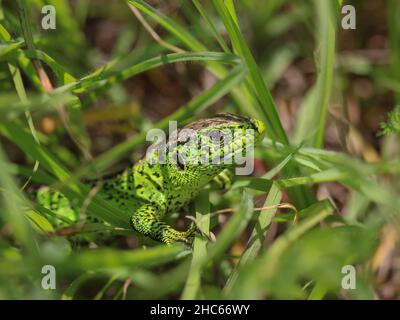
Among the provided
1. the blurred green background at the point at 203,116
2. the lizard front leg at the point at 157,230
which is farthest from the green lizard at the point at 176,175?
the blurred green background at the point at 203,116

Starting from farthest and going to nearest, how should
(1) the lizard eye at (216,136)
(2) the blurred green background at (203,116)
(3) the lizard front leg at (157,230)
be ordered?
(1) the lizard eye at (216,136) < (3) the lizard front leg at (157,230) < (2) the blurred green background at (203,116)

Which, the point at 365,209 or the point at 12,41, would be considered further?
the point at 365,209

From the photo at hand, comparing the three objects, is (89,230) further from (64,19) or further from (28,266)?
(64,19)

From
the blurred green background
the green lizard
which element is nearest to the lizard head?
the green lizard

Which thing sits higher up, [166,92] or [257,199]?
[166,92]

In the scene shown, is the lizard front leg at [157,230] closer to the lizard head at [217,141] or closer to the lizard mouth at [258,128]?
the lizard head at [217,141]

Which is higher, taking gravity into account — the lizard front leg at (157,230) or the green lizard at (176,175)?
the green lizard at (176,175)

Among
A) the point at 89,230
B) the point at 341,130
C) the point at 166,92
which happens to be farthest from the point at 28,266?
the point at 166,92

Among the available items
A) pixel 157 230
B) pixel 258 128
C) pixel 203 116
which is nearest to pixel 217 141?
pixel 258 128
